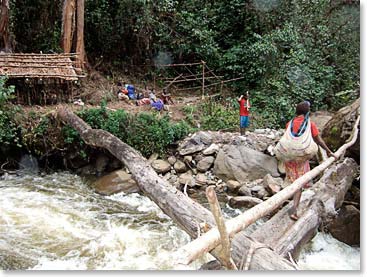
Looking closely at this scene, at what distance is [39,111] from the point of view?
4.90 m

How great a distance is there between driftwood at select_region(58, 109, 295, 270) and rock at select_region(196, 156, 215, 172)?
42.1 inches

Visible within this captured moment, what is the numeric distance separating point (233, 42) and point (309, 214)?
4115 millimetres

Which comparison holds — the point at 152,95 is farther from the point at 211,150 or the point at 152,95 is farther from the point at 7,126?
the point at 7,126

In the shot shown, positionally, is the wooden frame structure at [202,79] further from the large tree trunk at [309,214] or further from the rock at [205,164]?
the large tree trunk at [309,214]

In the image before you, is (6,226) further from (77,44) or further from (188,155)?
(77,44)

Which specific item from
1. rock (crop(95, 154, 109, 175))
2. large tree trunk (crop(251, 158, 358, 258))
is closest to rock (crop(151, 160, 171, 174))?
rock (crop(95, 154, 109, 175))

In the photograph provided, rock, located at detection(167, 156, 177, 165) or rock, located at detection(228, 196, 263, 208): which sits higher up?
rock, located at detection(167, 156, 177, 165)

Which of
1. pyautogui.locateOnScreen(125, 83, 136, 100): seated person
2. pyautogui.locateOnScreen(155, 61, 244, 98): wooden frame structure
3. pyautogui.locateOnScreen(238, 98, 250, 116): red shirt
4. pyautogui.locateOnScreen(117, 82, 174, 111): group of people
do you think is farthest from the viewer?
pyautogui.locateOnScreen(155, 61, 244, 98): wooden frame structure

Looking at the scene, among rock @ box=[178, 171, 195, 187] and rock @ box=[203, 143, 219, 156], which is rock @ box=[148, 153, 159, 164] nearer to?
rock @ box=[178, 171, 195, 187]

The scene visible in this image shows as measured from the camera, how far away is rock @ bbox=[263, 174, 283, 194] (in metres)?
3.89

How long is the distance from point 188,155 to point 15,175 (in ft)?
6.71

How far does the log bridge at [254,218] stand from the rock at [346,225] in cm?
20

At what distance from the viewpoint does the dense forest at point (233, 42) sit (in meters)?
3.97

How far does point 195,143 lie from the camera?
457 cm
